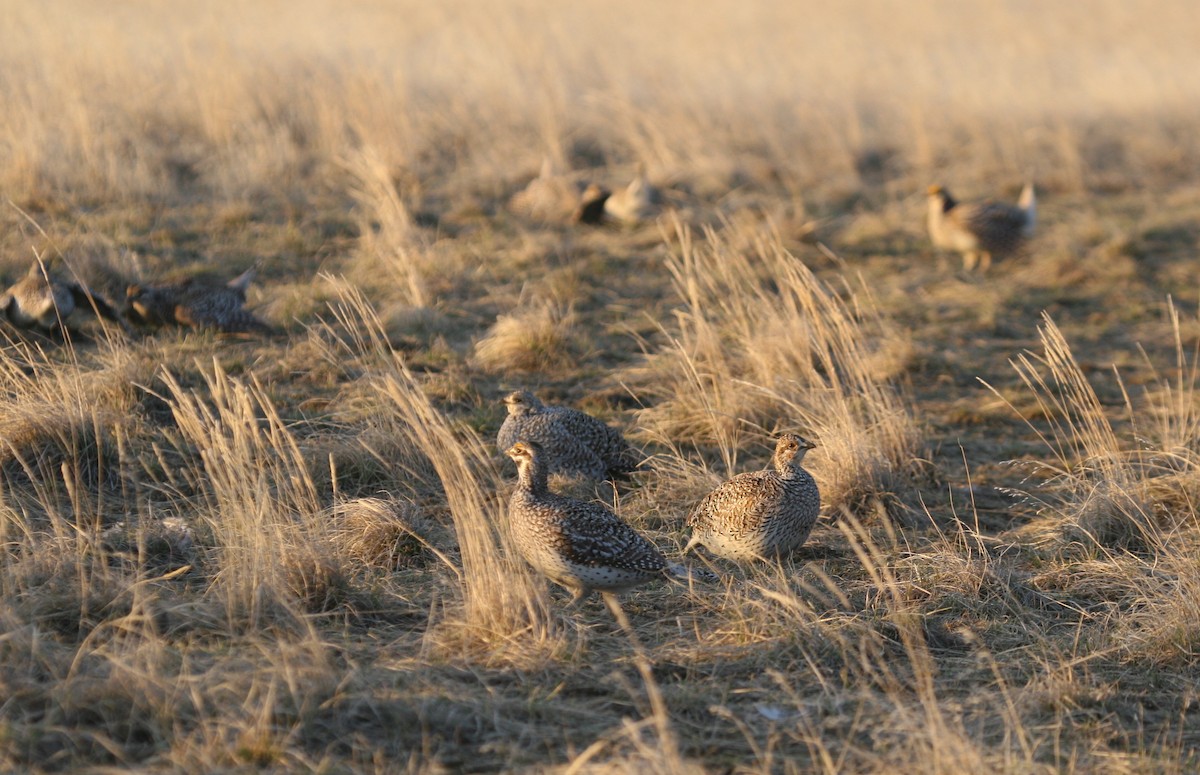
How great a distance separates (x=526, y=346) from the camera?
7.39 metres

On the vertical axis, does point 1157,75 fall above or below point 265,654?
below

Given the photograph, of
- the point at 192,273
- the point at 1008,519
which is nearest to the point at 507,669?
the point at 1008,519

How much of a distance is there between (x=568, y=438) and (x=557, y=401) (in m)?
1.27

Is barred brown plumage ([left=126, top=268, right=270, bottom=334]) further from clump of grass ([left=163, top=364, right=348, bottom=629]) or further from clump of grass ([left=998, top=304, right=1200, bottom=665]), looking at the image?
clump of grass ([left=998, top=304, right=1200, bottom=665])

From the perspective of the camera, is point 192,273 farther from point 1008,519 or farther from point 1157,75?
point 1157,75

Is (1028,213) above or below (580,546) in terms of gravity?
below

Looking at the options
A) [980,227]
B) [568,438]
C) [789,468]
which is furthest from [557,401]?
[980,227]

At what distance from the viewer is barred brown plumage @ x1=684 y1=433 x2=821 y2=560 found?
4.97 m

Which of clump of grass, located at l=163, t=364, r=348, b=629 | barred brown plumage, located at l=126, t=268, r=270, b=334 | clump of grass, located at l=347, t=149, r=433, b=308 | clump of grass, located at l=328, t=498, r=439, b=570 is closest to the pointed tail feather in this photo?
clump of grass, located at l=347, t=149, r=433, b=308

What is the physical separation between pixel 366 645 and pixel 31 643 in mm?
1004

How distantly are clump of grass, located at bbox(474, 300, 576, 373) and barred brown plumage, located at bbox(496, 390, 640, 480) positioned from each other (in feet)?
4.04

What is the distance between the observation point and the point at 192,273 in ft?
27.7

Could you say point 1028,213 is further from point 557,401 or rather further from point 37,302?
point 37,302

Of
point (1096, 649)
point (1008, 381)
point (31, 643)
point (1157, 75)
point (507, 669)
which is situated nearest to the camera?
point (31, 643)
